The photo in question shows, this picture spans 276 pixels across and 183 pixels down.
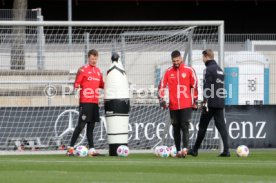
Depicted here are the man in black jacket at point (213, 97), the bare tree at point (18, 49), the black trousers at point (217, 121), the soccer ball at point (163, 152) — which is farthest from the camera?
the bare tree at point (18, 49)

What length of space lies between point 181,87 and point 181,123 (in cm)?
68

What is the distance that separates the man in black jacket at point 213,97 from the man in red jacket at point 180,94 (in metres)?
0.31

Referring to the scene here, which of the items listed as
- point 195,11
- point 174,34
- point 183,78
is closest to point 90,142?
point 183,78

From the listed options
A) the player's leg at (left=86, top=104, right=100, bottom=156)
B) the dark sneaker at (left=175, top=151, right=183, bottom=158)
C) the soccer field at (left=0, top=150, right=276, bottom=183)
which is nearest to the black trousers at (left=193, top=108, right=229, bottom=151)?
the dark sneaker at (left=175, top=151, right=183, bottom=158)

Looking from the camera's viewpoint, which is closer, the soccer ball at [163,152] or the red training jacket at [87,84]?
the soccer ball at [163,152]

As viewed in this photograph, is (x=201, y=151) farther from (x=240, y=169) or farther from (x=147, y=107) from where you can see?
(x=240, y=169)

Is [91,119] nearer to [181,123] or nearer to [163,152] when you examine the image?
[163,152]

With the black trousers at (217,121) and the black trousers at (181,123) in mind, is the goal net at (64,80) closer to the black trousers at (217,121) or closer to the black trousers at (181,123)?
the black trousers at (217,121)

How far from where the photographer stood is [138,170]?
14.7 meters

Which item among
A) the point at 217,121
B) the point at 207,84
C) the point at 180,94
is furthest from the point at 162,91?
the point at 217,121

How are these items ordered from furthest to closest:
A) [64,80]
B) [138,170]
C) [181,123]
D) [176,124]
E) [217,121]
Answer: [64,80] < [217,121] < [176,124] < [181,123] < [138,170]

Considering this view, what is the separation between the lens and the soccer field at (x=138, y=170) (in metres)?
13.0

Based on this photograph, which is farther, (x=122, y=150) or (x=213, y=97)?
(x=213, y=97)

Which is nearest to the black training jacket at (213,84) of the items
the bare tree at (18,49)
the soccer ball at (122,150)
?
the soccer ball at (122,150)
